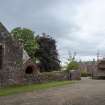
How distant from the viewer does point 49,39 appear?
74.9m

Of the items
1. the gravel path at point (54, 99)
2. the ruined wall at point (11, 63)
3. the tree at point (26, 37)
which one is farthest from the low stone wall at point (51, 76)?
the tree at point (26, 37)

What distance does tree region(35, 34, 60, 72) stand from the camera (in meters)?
71.4

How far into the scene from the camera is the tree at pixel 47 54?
71.4 meters

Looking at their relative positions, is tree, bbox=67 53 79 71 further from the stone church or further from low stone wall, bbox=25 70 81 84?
the stone church

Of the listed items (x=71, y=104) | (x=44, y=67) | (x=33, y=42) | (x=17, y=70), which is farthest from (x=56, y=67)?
(x=71, y=104)

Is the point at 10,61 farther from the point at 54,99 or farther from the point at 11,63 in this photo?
the point at 54,99

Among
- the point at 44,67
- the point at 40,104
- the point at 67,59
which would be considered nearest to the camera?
the point at 40,104

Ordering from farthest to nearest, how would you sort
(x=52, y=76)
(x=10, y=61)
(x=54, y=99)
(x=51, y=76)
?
(x=52, y=76)
(x=51, y=76)
(x=10, y=61)
(x=54, y=99)

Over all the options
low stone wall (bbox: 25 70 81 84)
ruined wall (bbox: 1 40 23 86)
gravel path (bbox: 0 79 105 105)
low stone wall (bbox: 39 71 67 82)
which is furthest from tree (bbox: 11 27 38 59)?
gravel path (bbox: 0 79 105 105)

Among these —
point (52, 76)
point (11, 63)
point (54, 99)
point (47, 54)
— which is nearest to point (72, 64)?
point (47, 54)

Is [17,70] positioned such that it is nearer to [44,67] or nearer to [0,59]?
[0,59]

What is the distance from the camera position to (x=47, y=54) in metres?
72.4

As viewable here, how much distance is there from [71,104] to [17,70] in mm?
18503

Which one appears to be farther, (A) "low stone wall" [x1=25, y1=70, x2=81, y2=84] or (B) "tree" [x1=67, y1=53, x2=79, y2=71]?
(B) "tree" [x1=67, y1=53, x2=79, y2=71]
